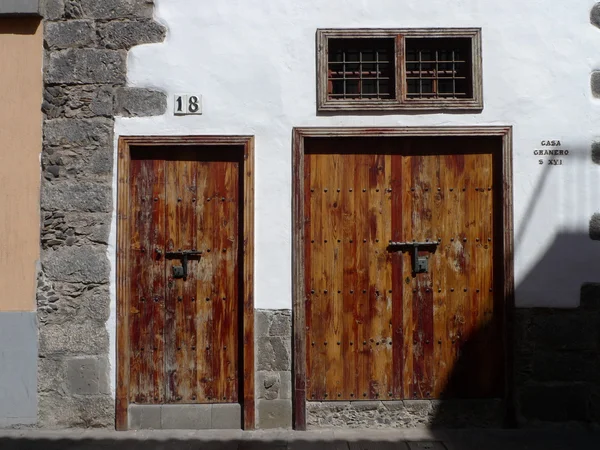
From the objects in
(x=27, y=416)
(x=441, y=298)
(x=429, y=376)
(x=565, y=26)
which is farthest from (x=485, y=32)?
(x=27, y=416)

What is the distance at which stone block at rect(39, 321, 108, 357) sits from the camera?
5156 millimetres

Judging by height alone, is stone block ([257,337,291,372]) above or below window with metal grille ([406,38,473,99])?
below

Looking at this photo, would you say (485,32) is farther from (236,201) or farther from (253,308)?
(253,308)

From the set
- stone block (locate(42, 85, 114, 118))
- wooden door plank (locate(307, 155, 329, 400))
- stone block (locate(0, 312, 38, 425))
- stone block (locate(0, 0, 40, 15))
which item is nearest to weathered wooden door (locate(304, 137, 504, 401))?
wooden door plank (locate(307, 155, 329, 400))

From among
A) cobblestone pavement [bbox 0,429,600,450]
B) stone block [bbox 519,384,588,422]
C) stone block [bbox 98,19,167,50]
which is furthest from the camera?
stone block [bbox 98,19,167,50]

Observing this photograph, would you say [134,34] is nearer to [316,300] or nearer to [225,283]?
[225,283]

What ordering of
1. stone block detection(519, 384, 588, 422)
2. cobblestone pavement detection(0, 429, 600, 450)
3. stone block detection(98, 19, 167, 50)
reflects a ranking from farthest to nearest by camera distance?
stone block detection(98, 19, 167, 50), stone block detection(519, 384, 588, 422), cobblestone pavement detection(0, 429, 600, 450)

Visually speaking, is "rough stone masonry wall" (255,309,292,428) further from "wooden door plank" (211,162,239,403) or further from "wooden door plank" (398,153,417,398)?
"wooden door plank" (398,153,417,398)

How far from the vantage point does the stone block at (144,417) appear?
204 inches

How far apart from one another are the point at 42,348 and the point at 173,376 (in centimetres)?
107

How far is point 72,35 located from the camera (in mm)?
5262

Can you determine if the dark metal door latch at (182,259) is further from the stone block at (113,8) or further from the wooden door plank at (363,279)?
the stone block at (113,8)

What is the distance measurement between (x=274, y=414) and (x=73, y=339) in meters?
1.73

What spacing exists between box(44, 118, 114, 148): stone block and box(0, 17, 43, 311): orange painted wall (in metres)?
0.12
